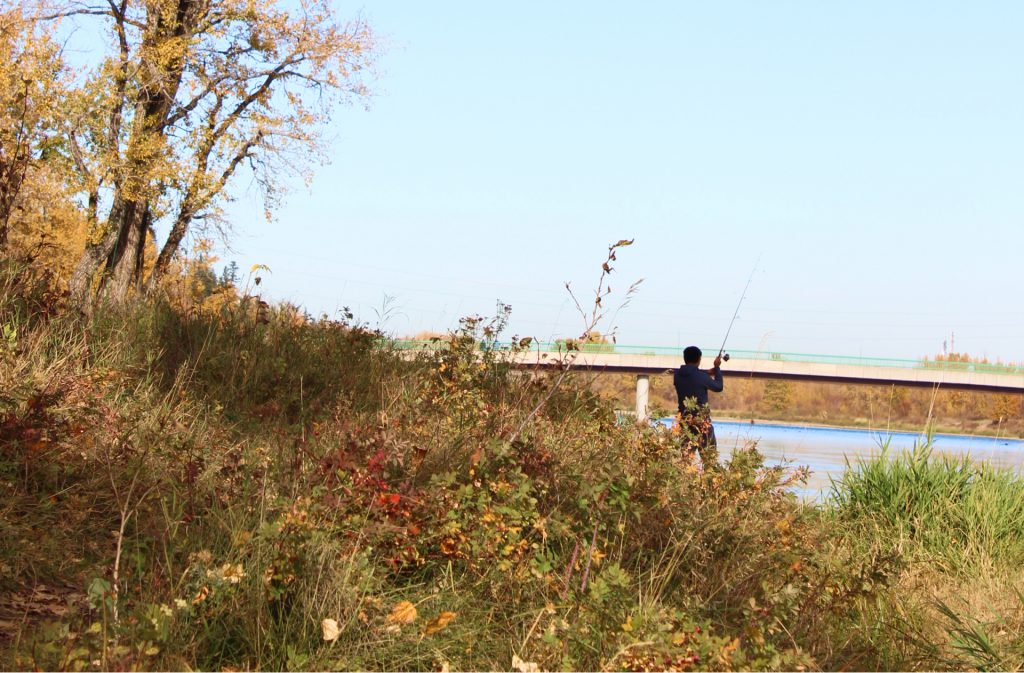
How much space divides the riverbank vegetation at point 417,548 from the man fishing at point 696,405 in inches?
11.1

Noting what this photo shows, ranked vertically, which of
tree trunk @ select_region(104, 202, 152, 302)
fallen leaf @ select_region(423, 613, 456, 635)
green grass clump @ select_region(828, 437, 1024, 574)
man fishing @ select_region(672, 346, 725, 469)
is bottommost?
fallen leaf @ select_region(423, 613, 456, 635)

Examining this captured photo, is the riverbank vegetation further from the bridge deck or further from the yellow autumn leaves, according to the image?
the bridge deck

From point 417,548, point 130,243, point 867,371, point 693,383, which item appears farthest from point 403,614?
point 867,371

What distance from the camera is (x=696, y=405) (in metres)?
7.52

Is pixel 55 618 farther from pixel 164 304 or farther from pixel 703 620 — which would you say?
pixel 164 304

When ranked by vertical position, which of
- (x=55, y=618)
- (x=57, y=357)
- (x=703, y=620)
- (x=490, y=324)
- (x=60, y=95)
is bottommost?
(x=55, y=618)

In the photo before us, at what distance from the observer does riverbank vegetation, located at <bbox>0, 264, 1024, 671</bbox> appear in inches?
163

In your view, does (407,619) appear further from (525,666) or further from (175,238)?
(175,238)

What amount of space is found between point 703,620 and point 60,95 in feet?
71.9

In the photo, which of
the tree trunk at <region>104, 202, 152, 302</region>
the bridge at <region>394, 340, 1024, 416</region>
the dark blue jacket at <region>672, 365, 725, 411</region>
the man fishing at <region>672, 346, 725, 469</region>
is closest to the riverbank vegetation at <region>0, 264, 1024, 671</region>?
the man fishing at <region>672, 346, 725, 469</region>

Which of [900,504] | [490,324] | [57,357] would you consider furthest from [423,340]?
[900,504]

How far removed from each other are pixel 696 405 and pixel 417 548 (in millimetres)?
3216

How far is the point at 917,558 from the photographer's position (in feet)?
26.8

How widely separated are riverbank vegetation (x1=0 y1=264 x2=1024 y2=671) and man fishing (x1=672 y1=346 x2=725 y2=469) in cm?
28
